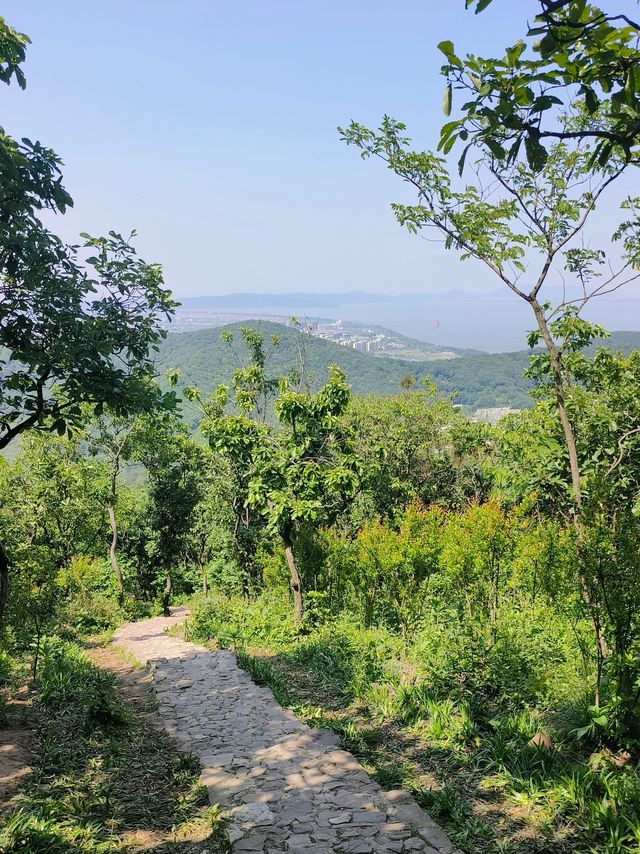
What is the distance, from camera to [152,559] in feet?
78.5

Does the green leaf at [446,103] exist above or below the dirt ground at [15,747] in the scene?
above

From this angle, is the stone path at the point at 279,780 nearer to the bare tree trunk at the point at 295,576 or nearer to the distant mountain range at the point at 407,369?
the bare tree trunk at the point at 295,576

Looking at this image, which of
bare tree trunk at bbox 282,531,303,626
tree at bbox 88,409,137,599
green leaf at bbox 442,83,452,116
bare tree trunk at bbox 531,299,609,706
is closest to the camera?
green leaf at bbox 442,83,452,116

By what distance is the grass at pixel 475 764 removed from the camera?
11.9 feet

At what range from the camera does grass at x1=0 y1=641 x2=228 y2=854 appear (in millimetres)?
3850

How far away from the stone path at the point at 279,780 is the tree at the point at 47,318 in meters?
2.53

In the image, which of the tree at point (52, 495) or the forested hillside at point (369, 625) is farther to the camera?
the tree at point (52, 495)

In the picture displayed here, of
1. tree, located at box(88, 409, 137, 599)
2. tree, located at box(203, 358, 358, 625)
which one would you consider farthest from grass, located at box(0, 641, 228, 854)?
tree, located at box(88, 409, 137, 599)

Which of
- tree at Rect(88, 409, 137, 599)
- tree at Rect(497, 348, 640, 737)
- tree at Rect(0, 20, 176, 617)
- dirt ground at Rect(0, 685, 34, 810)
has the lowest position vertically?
dirt ground at Rect(0, 685, 34, 810)

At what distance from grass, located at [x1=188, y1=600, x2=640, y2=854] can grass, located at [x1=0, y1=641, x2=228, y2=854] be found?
1497mm

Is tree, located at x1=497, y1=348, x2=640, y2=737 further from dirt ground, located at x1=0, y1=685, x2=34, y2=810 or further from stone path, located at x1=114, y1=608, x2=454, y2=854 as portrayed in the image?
dirt ground, located at x1=0, y1=685, x2=34, y2=810

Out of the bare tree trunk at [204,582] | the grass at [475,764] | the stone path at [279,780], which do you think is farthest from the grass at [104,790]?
the bare tree trunk at [204,582]

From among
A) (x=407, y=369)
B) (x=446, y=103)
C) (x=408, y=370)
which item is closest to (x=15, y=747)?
(x=446, y=103)


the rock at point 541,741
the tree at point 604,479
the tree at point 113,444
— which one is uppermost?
the tree at point 604,479
